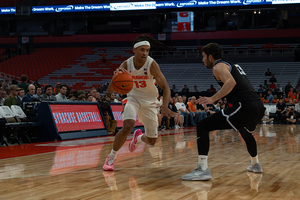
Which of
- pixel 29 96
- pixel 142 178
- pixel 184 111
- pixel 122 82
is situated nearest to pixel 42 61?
pixel 184 111

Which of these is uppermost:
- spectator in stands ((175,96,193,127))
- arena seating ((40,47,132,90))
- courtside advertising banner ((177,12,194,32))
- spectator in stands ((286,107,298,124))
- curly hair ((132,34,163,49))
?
courtside advertising banner ((177,12,194,32))

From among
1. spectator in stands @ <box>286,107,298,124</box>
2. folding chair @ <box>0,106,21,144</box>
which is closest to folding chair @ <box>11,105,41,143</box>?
folding chair @ <box>0,106,21,144</box>

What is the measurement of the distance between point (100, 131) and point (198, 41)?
26209 mm

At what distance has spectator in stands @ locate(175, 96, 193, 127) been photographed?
619 inches

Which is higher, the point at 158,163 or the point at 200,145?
the point at 200,145

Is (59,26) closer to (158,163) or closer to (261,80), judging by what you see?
(261,80)

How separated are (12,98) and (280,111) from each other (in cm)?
1476

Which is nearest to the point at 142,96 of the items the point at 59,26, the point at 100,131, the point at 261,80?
the point at 100,131

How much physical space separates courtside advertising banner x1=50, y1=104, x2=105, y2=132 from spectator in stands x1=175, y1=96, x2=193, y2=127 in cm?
518

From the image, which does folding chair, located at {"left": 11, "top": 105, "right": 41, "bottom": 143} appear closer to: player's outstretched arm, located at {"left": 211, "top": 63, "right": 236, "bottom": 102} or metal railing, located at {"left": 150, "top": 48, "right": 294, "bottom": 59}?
player's outstretched arm, located at {"left": 211, "top": 63, "right": 236, "bottom": 102}

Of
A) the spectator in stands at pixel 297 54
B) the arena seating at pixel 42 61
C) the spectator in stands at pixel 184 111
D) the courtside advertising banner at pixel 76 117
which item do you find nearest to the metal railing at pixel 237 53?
the spectator in stands at pixel 297 54

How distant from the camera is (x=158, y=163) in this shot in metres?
5.48

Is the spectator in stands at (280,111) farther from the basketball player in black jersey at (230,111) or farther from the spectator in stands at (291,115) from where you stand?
the basketball player in black jersey at (230,111)

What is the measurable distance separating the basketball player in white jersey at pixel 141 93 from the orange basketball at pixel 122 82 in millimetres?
208
